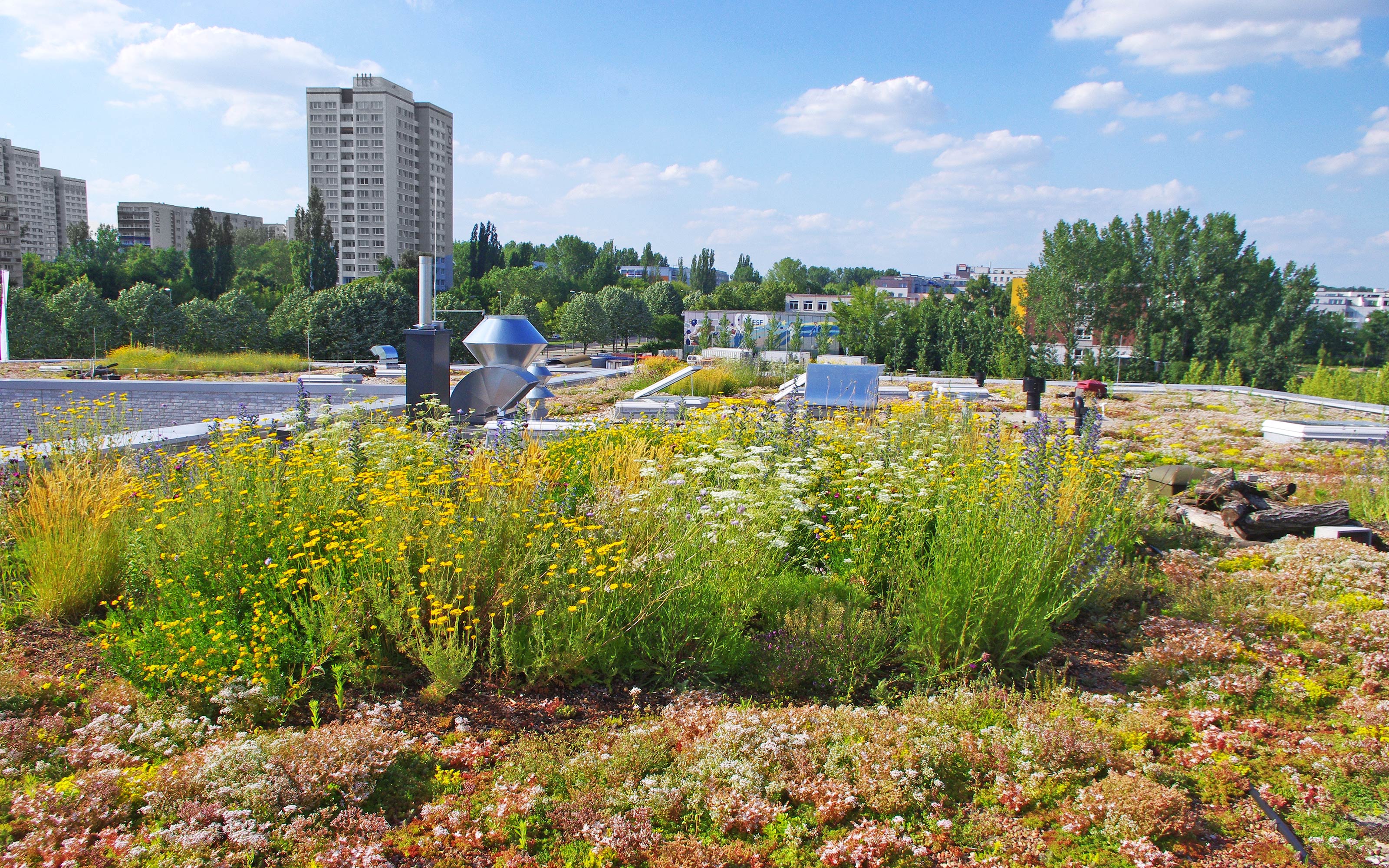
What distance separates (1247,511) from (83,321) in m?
39.1

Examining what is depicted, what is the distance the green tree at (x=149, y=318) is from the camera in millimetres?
32656

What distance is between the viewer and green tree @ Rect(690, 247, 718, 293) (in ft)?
326

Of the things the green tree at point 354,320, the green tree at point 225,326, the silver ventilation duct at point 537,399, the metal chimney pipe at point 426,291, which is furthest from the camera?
the green tree at point 354,320

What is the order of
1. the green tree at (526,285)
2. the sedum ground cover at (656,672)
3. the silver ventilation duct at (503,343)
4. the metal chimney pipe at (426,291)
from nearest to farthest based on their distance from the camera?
the sedum ground cover at (656,672)
the silver ventilation duct at (503,343)
the metal chimney pipe at (426,291)
the green tree at (526,285)

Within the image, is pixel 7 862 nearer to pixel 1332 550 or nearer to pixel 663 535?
pixel 663 535

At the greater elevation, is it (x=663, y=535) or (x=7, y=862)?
(x=663, y=535)

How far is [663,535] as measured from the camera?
413cm

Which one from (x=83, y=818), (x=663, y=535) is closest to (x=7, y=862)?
(x=83, y=818)

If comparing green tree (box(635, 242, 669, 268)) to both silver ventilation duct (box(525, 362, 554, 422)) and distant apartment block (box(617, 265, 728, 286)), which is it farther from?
silver ventilation duct (box(525, 362, 554, 422))

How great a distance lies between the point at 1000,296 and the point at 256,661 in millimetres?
67742

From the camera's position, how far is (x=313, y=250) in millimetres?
56500

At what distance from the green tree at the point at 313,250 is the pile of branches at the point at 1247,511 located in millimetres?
55399

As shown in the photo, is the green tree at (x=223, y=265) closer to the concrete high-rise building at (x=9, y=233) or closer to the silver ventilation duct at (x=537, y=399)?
the concrete high-rise building at (x=9, y=233)

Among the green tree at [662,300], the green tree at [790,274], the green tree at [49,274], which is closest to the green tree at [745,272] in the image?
the green tree at [790,274]
